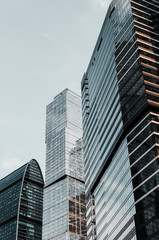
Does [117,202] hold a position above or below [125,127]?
below

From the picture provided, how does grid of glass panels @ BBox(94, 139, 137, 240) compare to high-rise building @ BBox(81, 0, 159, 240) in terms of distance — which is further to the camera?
grid of glass panels @ BBox(94, 139, 137, 240)

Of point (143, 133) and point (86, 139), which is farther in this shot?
point (86, 139)

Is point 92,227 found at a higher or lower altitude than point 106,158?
lower

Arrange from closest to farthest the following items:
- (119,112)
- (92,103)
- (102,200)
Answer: (119,112)
(102,200)
(92,103)

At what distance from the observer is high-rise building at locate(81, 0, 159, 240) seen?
85500mm

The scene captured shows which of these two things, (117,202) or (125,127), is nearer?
(117,202)

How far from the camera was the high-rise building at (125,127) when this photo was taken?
3366 inches

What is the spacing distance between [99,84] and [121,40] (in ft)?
72.5

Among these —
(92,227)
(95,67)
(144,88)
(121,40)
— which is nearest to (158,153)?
(144,88)

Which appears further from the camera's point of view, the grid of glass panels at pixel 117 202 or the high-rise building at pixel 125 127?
the grid of glass panels at pixel 117 202

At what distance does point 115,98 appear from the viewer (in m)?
112

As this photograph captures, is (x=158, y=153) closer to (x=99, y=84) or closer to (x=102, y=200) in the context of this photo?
(x=102, y=200)

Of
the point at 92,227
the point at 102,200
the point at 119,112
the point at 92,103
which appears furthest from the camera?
the point at 92,103

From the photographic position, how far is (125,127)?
326 ft
